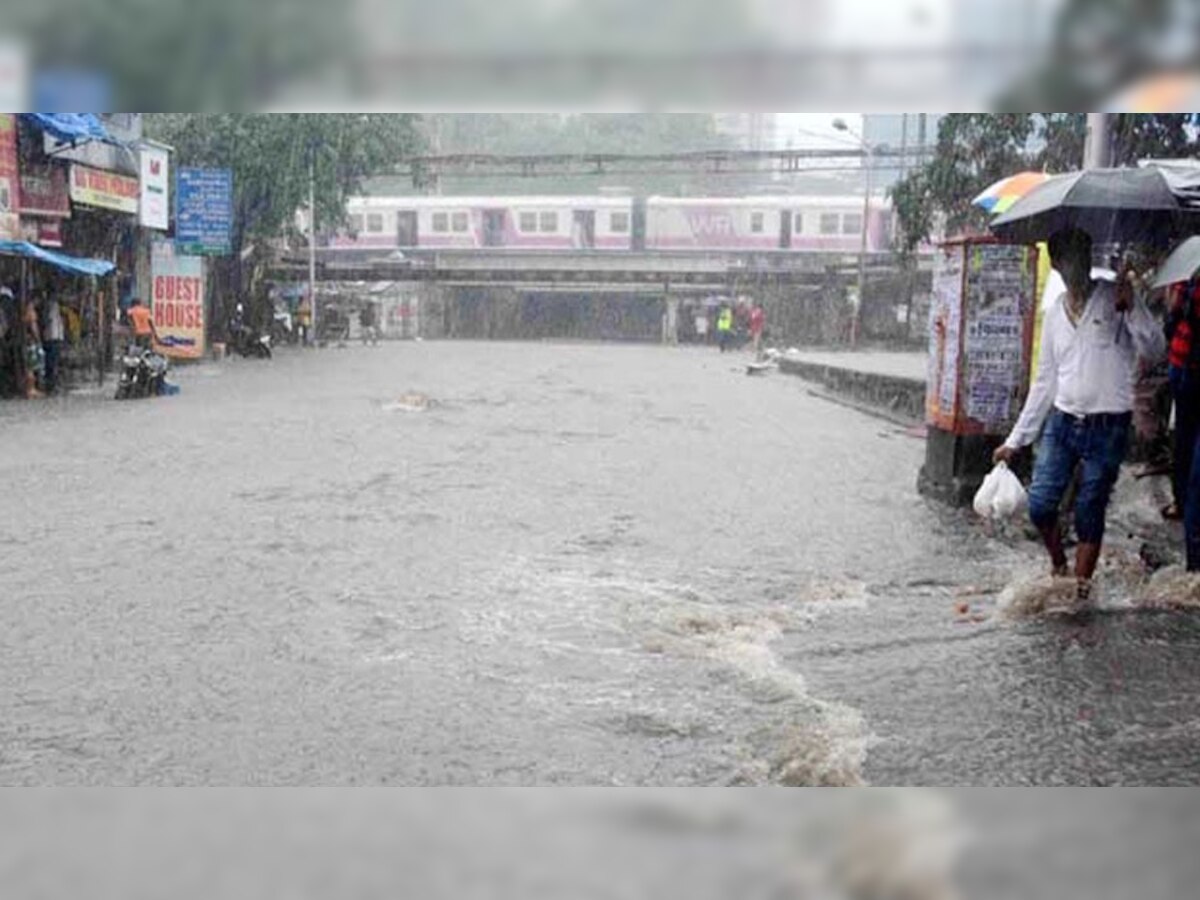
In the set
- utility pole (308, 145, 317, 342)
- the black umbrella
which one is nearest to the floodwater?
utility pole (308, 145, 317, 342)

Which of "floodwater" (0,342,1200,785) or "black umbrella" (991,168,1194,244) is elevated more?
"black umbrella" (991,168,1194,244)

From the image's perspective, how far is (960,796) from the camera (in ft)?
7.87

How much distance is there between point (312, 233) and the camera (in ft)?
18.4

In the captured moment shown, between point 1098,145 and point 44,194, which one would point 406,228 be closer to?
point 44,194

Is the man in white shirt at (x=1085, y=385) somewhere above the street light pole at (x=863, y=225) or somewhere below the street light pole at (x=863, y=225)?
below

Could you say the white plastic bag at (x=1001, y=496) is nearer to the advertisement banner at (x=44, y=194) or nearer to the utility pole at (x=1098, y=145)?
the utility pole at (x=1098, y=145)

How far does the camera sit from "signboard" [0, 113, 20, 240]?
5.27 metres

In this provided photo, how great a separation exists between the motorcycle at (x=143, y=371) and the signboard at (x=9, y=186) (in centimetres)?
85

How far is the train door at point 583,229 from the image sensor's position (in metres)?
7.24

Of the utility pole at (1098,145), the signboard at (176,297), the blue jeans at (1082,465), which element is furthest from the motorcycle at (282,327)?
the utility pole at (1098,145)

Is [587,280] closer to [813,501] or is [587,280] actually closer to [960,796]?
[813,501]

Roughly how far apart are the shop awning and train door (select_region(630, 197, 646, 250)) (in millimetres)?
3011

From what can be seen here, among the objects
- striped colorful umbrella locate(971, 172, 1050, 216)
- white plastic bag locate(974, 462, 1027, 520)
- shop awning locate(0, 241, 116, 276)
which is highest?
striped colorful umbrella locate(971, 172, 1050, 216)

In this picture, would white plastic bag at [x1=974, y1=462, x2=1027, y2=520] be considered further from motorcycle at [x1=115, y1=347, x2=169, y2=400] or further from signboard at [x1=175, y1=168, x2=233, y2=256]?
motorcycle at [x1=115, y1=347, x2=169, y2=400]
